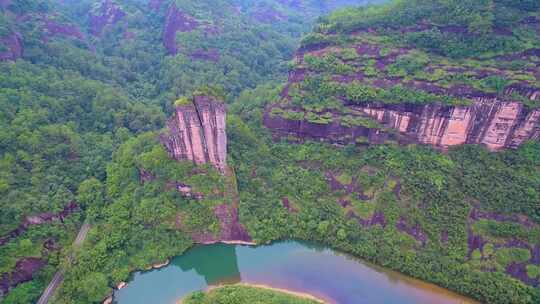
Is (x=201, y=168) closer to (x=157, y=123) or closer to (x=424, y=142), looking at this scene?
(x=157, y=123)

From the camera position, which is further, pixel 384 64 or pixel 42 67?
pixel 42 67

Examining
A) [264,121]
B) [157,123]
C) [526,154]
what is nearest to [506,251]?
[526,154]

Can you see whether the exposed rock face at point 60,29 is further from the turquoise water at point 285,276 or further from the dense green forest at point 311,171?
the turquoise water at point 285,276

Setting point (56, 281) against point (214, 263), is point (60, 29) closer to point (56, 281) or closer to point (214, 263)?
point (56, 281)

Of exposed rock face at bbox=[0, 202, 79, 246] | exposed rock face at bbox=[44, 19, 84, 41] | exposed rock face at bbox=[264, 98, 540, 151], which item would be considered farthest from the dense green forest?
exposed rock face at bbox=[44, 19, 84, 41]

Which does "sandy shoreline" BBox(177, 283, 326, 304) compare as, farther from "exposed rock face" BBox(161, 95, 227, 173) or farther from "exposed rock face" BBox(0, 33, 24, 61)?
"exposed rock face" BBox(0, 33, 24, 61)
